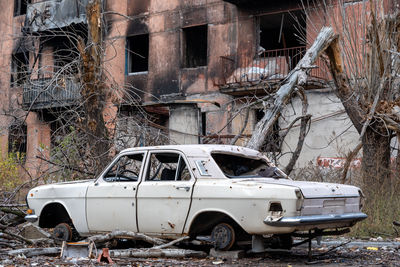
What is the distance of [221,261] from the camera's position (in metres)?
7.37

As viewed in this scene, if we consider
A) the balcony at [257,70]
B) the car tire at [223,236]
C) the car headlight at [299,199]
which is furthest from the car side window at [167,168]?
the balcony at [257,70]

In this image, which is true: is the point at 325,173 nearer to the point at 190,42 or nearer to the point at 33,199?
the point at 33,199

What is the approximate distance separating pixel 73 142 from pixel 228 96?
27.4 feet

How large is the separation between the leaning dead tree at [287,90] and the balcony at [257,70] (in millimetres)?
5491

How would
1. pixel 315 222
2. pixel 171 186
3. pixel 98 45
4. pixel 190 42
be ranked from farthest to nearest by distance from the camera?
pixel 190 42, pixel 98 45, pixel 171 186, pixel 315 222

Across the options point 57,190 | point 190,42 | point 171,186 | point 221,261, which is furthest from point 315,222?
point 190,42

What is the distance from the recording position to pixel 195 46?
72.9 feet

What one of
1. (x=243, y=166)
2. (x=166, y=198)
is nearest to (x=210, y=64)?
(x=243, y=166)

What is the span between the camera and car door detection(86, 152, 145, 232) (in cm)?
830

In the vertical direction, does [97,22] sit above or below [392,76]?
above

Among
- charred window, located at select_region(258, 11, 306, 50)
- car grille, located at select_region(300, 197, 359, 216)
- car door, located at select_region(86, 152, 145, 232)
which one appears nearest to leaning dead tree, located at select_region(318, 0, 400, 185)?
car grille, located at select_region(300, 197, 359, 216)

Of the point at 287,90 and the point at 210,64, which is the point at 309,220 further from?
the point at 210,64

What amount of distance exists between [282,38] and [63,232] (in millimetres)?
13347

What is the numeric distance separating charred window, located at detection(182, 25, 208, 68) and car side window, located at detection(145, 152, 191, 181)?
1325 cm
